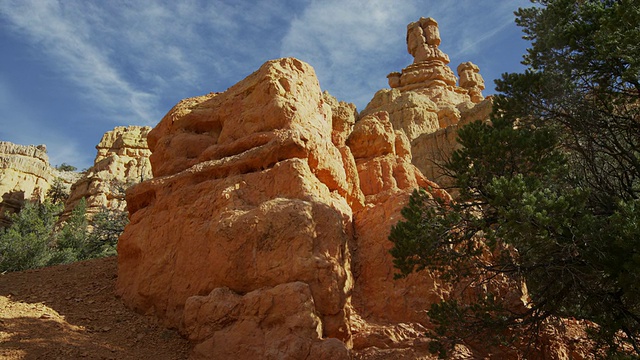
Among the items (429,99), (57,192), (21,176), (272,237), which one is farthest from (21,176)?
(272,237)

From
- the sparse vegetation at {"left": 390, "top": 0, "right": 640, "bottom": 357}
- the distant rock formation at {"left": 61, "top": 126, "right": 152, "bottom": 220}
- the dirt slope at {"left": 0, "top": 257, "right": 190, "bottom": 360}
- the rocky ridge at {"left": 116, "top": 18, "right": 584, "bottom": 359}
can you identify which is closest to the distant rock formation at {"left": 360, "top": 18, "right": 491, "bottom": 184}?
the rocky ridge at {"left": 116, "top": 18, "right": 584, "bottom": 359}

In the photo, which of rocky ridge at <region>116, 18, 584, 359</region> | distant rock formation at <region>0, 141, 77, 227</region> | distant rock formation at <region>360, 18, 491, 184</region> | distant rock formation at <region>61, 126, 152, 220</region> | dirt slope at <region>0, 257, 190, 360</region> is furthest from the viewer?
distant rock formation at <region>0, 141, 77, 227</region>

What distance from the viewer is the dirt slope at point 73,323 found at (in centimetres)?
793

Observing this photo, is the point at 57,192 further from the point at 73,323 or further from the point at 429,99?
the point at 73,323

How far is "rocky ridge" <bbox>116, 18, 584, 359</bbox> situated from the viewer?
8345mm

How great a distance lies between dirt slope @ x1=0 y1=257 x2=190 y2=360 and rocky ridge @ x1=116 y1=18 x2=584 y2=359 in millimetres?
437

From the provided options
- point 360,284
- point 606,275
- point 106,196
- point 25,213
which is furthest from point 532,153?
point 106,196

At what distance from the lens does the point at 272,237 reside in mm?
9188

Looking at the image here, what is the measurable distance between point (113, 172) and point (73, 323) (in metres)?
39.6

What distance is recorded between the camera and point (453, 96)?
163ft

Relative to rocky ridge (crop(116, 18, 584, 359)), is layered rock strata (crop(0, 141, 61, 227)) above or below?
above

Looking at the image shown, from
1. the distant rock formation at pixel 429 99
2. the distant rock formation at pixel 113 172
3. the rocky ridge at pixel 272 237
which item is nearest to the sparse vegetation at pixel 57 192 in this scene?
the distant rock formation at pixel 113 172

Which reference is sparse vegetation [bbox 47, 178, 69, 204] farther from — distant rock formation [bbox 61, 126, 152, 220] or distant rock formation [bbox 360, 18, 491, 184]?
distant rock formation [bbox 360, 18, 491, 184]

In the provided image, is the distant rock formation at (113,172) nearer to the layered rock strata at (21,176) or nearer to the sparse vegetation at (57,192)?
the sparse vegetation at (57,192)
